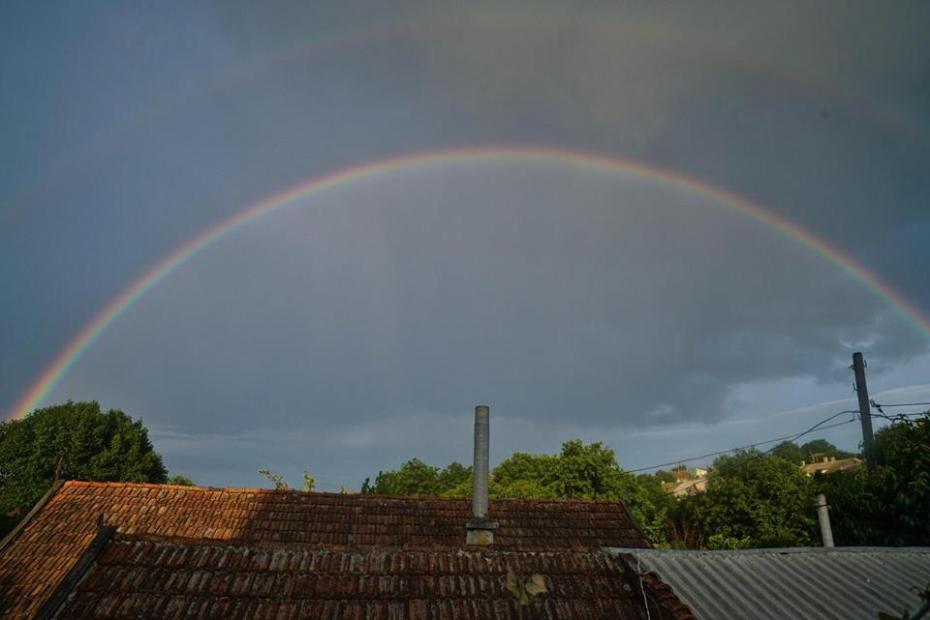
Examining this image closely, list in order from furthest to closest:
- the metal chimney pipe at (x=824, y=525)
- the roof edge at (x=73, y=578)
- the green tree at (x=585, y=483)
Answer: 1. the green tree at (x=585, y=483)
2. the metal chimney pipe at (x=824, y=525)
3. the roof edge at (x=73, y=578)

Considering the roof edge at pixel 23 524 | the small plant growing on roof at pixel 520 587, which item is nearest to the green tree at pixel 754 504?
the roof edge at pixel 23 524

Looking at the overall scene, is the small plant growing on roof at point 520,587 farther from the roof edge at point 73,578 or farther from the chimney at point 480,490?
the chimney at point 480,490

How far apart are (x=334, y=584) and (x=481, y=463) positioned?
211 inches

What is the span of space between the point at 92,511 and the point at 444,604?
14039 mm

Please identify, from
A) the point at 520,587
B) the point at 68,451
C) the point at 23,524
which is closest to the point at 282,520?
the point at 23,524

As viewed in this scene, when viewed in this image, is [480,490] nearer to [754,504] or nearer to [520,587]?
[520,587]

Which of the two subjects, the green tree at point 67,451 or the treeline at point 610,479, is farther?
the green tree at point 67,451

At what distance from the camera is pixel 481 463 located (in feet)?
42.3

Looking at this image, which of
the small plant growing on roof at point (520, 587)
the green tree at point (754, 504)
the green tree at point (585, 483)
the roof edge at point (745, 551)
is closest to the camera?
the small plant growing on roof at point (520, 587)

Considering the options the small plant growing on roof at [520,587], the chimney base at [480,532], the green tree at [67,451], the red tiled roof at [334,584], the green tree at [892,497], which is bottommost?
the red tiled roof at [334,584]

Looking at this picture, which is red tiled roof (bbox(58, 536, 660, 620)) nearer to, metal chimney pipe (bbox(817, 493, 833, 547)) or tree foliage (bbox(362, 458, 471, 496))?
metal chimney pipe (bbox(817, 493, 833, 547))

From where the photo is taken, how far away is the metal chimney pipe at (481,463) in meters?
12.1

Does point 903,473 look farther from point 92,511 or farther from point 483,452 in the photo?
point 92,511

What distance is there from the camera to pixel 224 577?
7.94 meters
